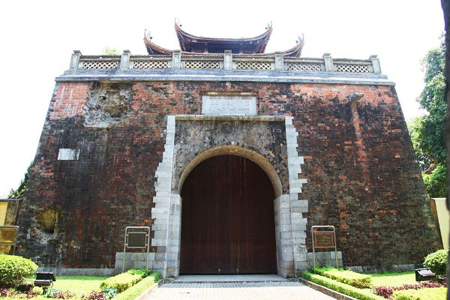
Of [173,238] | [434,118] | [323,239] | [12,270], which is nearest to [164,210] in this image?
[173,238]

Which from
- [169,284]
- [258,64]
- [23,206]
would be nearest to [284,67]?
[258,64]

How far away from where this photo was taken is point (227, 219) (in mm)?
10984

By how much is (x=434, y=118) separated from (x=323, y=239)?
7984mm

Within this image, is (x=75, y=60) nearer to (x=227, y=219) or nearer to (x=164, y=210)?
(x=164, y=210)

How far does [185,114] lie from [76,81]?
13.5 ft

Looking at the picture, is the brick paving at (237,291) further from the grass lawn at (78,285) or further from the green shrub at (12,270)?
the green shrub at (12,270)

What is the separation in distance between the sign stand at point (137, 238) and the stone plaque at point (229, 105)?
4279 millimetres

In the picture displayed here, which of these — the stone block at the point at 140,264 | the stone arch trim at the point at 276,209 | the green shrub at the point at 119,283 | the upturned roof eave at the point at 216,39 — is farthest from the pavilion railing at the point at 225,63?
the green shrub at the point at 119,283

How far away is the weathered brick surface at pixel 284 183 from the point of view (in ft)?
29.1

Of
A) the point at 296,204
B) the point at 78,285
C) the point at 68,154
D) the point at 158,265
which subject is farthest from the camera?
the point at 68,154

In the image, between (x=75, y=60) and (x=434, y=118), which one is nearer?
(x=75, y=60)

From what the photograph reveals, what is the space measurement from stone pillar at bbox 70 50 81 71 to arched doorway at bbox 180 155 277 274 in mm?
5759

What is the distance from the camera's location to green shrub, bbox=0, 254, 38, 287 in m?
5.80

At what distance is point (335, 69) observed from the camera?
1109 cm
